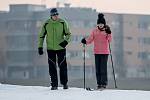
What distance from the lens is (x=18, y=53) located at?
320ft

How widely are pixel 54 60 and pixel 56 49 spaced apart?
0.30 metres

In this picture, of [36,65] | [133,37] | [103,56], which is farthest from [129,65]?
[103,56]

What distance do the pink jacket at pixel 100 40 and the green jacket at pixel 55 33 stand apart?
2.25ft

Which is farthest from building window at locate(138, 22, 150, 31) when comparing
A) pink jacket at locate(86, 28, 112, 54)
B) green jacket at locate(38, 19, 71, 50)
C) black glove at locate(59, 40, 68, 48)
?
black glove at locate(59, 40, 68, 48)

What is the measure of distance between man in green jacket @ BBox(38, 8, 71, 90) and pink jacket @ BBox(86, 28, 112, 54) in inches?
27.0

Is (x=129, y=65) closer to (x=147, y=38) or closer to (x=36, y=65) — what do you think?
(x=147, y=38)

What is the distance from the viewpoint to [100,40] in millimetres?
12766

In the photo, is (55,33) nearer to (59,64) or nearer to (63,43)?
Answer: (63,43)

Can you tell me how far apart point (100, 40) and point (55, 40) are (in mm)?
1123

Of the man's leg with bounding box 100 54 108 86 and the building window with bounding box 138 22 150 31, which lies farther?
the building window with bounding box 138 22 150 31

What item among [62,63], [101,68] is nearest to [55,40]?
[62,63]

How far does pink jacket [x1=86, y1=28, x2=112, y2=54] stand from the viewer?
12.7 meters

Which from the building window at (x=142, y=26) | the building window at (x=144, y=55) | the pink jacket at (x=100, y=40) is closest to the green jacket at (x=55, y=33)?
the pink jacket at (x=100, y=40)

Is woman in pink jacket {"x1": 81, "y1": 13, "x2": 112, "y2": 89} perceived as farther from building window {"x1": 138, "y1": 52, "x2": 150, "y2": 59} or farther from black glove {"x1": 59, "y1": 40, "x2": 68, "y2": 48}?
building window {"x1": 138, "y1": 52, "x2": 150, "y2": 59}
